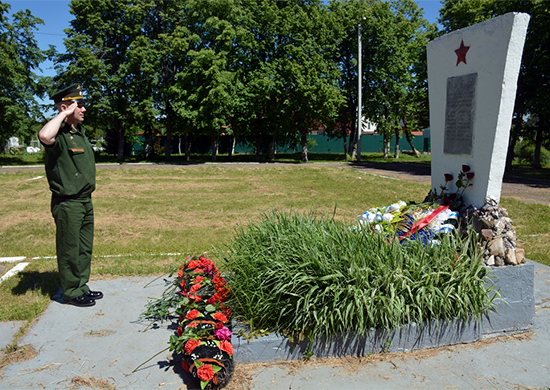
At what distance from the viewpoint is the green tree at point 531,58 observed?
18625mm

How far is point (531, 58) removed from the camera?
1934cm

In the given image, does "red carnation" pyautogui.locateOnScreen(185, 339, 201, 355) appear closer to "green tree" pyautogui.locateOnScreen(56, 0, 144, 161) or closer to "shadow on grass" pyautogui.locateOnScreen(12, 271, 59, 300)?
"shadow on grass" pyautogui.locateOnScreen(12, 271, 59, 300)

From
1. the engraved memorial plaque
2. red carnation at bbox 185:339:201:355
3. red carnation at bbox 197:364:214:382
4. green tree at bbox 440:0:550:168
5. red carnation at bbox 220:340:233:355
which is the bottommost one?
red carnation at bbox 197:364:214:382

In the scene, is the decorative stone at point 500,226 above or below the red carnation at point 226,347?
above

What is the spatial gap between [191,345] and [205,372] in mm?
237

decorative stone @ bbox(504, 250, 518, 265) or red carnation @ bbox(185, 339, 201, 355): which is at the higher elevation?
decorative stone @ bbox(504, 250, 518, 265)

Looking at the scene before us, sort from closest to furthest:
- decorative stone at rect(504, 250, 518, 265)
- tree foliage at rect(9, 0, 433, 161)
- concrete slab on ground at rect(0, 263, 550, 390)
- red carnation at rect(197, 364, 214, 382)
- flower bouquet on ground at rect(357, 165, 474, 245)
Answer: red carnation at rect(197, 364, 214, 382) < concrete slab on ground at rect(0, 263, 550, 390) < decorative stone at rect(504, 250, 518, 265) < flower bouquet on ground at rect(357, 165, 474, 245) < tree foliage at rect(9, 0, 433, 161)

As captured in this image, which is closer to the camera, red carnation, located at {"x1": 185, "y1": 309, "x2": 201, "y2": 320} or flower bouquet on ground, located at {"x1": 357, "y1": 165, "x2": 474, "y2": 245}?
red carnation, located at {"x1": 185, "y1": 309, "x2": 201, "y2": 320}

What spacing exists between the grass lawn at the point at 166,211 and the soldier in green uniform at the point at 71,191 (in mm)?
476

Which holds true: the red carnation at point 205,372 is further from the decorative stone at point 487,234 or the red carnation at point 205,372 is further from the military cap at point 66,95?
the military cap at point 66,95

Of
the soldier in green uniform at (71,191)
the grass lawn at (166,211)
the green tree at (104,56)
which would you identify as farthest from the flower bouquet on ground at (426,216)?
the green tree at (104,56)

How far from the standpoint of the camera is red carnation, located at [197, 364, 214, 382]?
294 cm

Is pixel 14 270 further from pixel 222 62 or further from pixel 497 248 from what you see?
pixel 222 62

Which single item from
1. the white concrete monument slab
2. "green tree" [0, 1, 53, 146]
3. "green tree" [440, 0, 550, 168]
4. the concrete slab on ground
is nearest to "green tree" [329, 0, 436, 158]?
"green tree" [440, 0, 550, 168]
